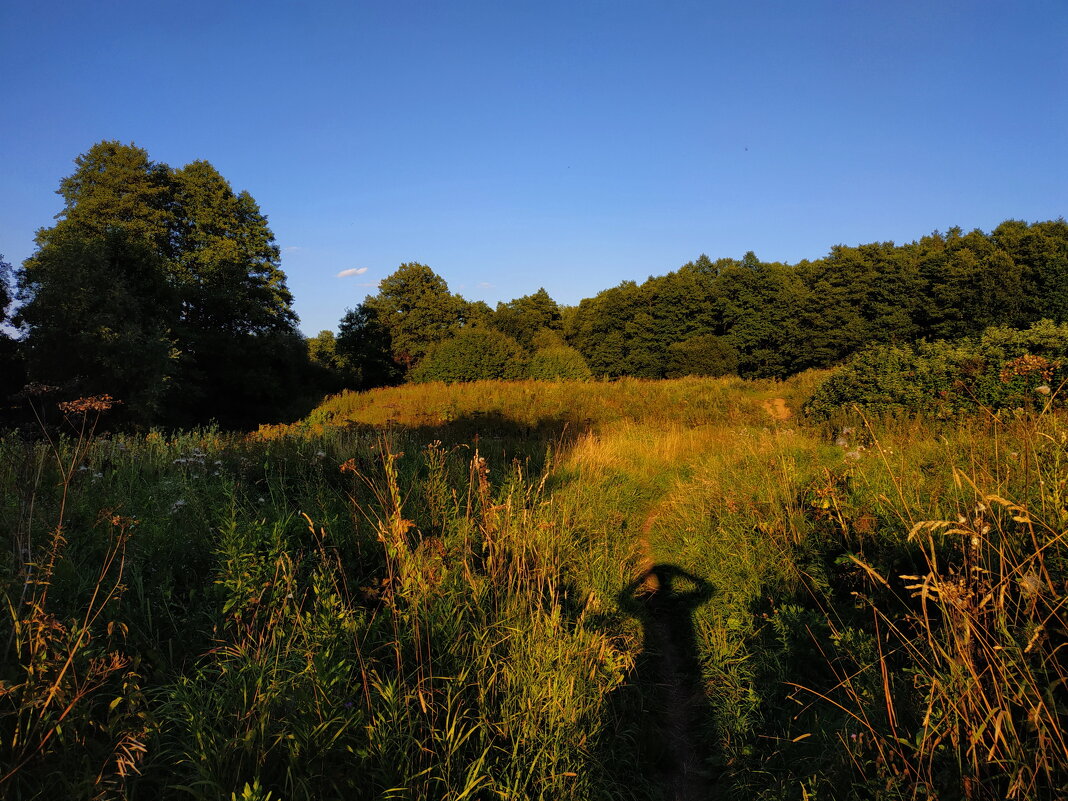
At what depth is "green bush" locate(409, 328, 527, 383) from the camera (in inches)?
858

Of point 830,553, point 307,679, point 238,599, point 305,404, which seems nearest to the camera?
point 307,679

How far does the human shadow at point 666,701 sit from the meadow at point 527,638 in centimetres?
2

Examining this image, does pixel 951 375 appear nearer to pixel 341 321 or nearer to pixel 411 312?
pixel 411 312

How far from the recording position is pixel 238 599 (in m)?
2.56

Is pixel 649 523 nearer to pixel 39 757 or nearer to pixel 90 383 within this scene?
pixel 39 757

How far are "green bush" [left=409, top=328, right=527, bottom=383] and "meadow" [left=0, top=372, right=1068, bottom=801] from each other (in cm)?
1626

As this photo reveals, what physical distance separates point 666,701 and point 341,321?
3642 cm

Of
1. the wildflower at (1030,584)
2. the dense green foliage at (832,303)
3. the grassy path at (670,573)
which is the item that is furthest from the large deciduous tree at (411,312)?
the wildflower at (1030,584)

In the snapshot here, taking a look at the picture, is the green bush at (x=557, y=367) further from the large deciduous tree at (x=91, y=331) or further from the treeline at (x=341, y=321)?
the large deciduous tree at (x=91, y=331)

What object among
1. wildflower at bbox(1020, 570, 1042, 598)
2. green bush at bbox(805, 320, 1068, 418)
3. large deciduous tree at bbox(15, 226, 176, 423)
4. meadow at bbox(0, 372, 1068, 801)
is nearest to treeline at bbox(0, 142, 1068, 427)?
large deciduous tree at bbox(15, 226, 176, 423)

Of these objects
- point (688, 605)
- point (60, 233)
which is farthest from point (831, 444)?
point (60, 233)

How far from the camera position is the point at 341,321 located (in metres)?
35.9

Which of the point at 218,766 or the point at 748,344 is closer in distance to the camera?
the point at 218,766

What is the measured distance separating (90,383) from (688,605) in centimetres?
2055
